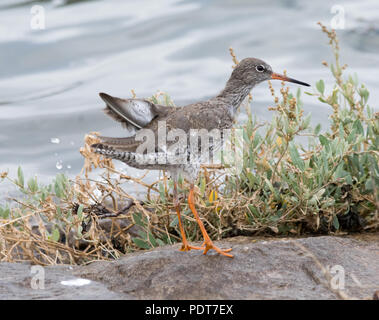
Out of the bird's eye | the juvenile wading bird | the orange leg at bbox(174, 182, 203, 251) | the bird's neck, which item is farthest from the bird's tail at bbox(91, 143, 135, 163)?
the bird's eye

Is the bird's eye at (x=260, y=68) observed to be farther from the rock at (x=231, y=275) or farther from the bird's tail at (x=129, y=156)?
the rock at (x=231, y=275)

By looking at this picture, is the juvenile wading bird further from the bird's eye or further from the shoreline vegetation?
the bird's eye

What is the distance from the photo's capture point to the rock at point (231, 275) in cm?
402

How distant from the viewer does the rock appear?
4.02 metres

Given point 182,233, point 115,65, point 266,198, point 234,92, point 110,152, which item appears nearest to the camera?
point 110,152

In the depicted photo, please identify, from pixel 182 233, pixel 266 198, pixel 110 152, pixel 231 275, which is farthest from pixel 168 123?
pixel 231 275

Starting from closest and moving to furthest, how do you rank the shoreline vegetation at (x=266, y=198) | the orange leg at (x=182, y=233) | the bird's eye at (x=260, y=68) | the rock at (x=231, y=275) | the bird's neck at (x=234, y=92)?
the rock at (x=231, y=275)
the orange leg at (x=182, y=233)
the shoreline vegetation at (x=266, y=198)
the bird's neck at (x=234, y=92)
the bird's eye at (x=260, y=68)

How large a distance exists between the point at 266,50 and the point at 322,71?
1428 millimetres

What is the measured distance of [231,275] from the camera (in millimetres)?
4234

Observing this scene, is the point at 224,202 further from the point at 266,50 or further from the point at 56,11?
the point at 56,11

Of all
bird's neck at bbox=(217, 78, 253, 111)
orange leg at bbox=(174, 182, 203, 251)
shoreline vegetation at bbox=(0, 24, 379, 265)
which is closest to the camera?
orange leg at bbox=(174, 182, 203, 251)

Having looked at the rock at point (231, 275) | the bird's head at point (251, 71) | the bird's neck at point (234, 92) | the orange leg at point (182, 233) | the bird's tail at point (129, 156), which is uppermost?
the bird's head at point (251, 71)

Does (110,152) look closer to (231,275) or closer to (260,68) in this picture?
(231,275)


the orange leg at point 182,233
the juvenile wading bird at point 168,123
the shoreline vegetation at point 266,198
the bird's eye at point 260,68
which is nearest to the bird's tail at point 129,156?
the juvenile wading bird at point 168,123
